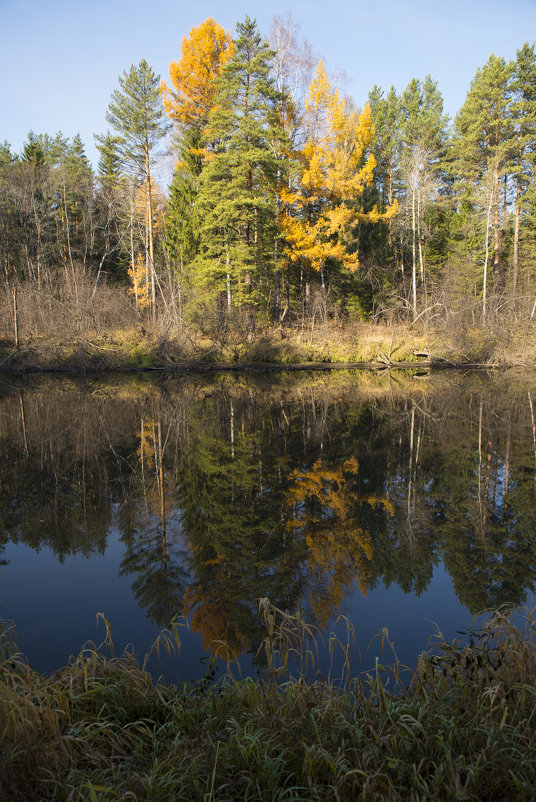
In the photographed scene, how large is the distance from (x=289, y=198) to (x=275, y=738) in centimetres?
2660

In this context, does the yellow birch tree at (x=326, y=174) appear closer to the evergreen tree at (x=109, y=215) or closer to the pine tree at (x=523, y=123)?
the pine tree at (x=523, y=123)

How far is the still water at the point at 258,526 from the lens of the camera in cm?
433

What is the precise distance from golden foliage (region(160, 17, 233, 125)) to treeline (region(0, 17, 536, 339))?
7 cm

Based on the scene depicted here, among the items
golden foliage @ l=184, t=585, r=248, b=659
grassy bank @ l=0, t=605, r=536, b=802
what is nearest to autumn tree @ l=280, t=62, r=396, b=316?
golden foliage @ l=184, t=585, r=248, b=659

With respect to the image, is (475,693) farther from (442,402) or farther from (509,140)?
(509,140)

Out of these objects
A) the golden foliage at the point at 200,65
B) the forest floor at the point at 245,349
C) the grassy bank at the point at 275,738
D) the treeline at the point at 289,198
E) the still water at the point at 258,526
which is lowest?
the still water at the point at 258,526

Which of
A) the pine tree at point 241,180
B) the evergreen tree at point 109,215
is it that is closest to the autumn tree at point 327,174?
the pine tree at point 241,180

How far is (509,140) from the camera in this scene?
30859 millimetres

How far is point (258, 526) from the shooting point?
6.32 metres

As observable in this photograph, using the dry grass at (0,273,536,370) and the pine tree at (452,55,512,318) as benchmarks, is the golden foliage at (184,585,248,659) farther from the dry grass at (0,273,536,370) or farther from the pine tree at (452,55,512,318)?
the pine tree at (452,55,512,318)

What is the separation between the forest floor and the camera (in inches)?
1024

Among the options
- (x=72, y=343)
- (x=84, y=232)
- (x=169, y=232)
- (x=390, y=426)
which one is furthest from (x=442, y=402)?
(x=84, y=232)

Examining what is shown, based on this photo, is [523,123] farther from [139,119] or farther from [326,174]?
[139,119]

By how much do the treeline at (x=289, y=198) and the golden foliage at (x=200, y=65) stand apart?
0.24ft
